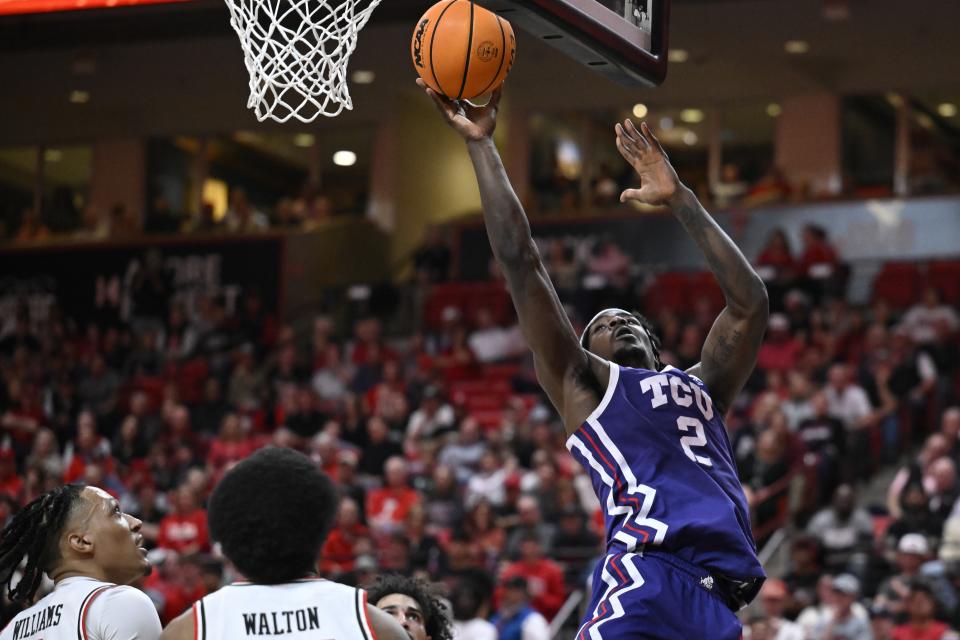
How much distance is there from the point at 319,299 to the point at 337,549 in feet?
30.8

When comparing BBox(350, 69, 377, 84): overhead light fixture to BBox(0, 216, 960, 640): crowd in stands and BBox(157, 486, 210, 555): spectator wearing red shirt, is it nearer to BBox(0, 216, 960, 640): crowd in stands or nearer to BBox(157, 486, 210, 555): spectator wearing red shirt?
BBox(0, 216, 960, 640): crowd in stands

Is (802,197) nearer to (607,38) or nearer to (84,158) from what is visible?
(84,158)

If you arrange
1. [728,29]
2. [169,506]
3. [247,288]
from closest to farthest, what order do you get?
[169,506]
[728,29]
[247,288]

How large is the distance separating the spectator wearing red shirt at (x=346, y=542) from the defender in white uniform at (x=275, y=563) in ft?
29.6

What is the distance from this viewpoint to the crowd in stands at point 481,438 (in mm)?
11164

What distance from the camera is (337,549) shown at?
41.3 ft

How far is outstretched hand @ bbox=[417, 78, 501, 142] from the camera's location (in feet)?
14.7

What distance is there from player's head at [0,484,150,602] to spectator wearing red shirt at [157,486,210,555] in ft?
29.7

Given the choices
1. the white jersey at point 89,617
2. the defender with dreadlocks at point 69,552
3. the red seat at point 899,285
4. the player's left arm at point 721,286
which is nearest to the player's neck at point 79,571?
the defender with dreadlocks at point 69,552

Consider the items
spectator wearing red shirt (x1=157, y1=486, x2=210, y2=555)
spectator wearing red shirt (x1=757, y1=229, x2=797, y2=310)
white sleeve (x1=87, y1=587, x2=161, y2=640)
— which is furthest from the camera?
spectator wearing red shirt (x1=757, y1=229, x2=797, y2=310)

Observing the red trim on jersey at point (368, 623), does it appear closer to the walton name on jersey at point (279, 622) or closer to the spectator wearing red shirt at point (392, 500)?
the walton name on jersey at point (279, 622)

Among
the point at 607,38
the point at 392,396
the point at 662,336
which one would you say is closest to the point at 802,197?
the point at 662,336

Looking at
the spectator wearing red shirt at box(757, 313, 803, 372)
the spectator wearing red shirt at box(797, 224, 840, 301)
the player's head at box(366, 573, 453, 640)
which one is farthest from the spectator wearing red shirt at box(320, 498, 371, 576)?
the player's head at box(366, 573, 453, 640)

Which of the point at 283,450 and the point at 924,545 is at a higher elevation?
the point at 283,450
